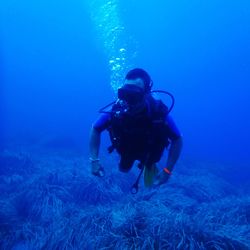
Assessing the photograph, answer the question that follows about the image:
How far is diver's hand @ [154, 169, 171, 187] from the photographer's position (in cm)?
469

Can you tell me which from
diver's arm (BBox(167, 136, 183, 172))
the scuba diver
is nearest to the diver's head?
the scuba diver

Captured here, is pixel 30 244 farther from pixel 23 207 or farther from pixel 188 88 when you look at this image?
pixel 188 88

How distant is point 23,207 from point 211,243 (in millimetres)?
5506

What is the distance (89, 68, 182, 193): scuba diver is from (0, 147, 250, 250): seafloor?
76.9 inches

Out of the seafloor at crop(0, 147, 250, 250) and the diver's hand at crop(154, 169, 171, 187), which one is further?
the seafloor at crop(0, 147, 250, 250)

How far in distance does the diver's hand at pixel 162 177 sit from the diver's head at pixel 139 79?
1.11 m

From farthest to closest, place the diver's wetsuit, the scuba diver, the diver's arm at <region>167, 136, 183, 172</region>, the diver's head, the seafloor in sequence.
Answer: the seafloor, the diver's arm at <region>167, 136, 183, 172</region>, the diver's wetsuit, the diver's head, the scuba diver

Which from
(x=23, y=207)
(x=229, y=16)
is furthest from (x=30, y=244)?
(x=229, y=16)

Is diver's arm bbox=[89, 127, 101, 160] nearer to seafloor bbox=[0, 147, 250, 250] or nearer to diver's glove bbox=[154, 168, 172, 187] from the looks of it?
diver's glove bbox=[154, 168, 172, 187]

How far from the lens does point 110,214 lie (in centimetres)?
733

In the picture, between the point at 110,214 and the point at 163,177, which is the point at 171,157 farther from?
the point at 110,214

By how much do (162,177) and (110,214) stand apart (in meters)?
2.94

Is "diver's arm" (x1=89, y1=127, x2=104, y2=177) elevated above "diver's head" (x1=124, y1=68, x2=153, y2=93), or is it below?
below

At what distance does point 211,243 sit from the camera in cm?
615
